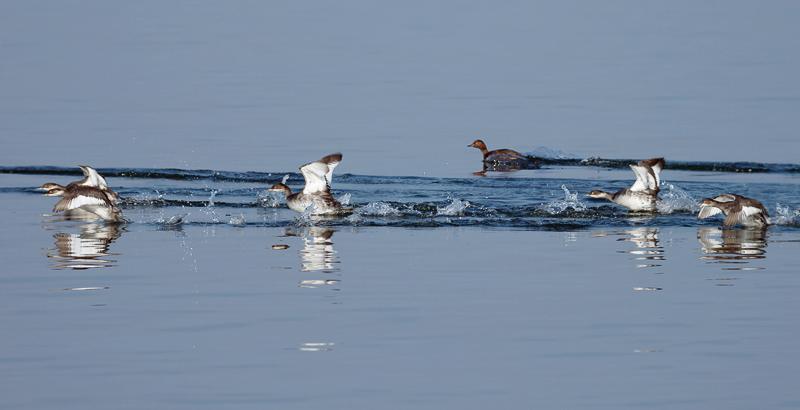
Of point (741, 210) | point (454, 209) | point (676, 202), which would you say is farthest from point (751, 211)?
point (454, 209)

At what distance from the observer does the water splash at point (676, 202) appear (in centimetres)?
2320

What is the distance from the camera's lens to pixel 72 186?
2234 centimetres

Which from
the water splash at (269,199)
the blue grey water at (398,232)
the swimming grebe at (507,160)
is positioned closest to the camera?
the blue grey water at (398,232)

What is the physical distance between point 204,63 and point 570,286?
27.5 m

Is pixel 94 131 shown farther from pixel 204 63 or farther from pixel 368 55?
pixel 368 55

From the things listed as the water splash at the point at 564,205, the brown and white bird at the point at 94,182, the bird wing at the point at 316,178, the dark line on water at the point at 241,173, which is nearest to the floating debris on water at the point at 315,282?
the bird wing at the point at 316,178

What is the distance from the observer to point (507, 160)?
28.4 meters

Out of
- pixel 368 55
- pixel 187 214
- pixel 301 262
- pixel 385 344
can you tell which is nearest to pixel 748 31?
pixel 368 55

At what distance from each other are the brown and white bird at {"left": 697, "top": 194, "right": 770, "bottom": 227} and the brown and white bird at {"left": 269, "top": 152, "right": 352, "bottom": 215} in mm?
5159

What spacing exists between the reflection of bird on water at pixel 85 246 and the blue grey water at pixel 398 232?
8 centimetres

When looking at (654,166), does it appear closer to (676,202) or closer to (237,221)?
(676,202)

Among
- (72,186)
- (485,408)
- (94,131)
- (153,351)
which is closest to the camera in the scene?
(485,408)

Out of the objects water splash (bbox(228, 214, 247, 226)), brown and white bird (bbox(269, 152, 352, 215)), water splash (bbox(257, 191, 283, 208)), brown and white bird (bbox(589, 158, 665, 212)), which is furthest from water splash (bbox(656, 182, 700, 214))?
water splash (bbox(228, 214, 247, 226))

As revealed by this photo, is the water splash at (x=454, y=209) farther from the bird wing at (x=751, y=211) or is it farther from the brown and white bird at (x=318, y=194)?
the bird wing at (x=751, y=211)
